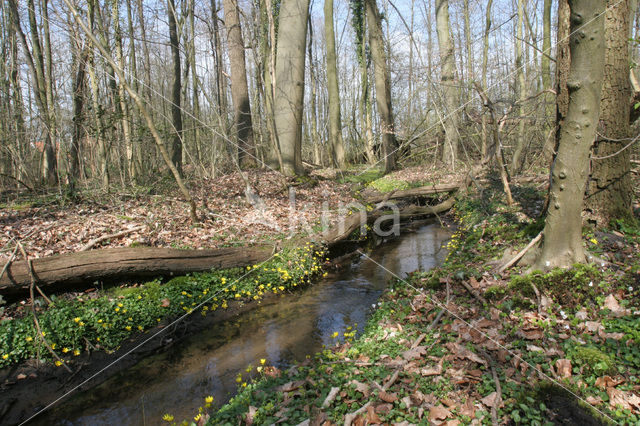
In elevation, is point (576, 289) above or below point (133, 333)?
above

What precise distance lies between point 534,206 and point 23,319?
322 inches

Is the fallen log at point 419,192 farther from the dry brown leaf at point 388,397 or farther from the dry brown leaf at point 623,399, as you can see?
the dry brown leaf at point 623,399

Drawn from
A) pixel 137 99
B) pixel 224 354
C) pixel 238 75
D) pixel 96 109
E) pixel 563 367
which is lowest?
pixel 224 354

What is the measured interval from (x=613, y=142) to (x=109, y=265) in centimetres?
678

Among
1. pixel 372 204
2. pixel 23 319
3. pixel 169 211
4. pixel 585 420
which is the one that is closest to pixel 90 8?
pixel 169 211

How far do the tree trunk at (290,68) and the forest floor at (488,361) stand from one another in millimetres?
7814

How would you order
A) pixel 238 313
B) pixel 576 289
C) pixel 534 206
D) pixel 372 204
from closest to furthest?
pixel 576 289, pixel 238 313, pixel 534 206, pixel 372 204

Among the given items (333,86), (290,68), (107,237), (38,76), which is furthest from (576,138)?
(333,86)

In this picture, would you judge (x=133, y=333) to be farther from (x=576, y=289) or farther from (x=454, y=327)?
(x=576, y=289)

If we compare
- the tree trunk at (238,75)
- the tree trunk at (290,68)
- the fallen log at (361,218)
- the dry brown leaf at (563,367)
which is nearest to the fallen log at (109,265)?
the fallen log at (361,218)

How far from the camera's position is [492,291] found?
163 inches

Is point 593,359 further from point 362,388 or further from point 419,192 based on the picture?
point 419,192

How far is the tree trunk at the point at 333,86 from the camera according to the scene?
17.3 m

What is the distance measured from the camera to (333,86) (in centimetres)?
1728
